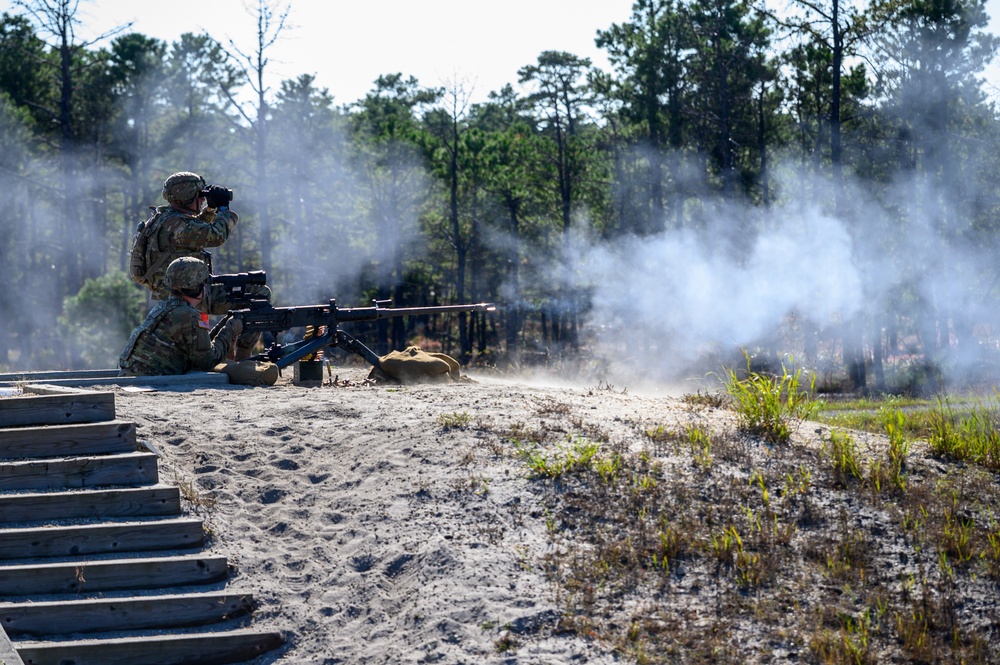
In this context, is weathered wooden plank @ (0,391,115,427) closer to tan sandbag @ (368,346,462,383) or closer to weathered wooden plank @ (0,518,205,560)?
weathered wooden plank @ (0,518,205,560)

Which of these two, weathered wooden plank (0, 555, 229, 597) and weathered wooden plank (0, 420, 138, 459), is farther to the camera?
weathered wooden plank (0, 420, 138, 459)

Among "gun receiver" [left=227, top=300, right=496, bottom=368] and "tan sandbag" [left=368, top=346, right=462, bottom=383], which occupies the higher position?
"gun receiver" [left=227, top=300, right=496, bottom=368]

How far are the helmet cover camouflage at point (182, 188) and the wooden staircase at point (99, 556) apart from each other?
416 cm

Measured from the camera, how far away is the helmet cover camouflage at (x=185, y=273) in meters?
10.6

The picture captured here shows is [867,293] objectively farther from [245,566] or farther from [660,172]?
[245,566]

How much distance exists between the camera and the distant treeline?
2823 cm

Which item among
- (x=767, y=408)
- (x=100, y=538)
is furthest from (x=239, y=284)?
(x=767, y=408)

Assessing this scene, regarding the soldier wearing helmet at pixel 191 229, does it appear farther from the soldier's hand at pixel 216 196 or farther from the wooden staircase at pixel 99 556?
the wooden staircase at pixel 99 556

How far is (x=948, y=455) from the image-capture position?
8.35 meters

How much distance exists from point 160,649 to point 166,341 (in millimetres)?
5345

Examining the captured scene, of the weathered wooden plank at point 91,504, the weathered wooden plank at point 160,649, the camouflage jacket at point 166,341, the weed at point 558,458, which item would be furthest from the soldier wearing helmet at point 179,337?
the weathered wooden plank at point 160,649

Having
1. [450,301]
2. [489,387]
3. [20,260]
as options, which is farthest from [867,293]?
[20,260]

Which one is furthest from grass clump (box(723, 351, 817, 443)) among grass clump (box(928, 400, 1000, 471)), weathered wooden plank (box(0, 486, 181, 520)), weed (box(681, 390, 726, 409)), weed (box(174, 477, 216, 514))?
weathered wooden plank (box(0, 486, 181, 520))

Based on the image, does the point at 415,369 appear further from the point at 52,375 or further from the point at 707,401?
the point at 52,375
